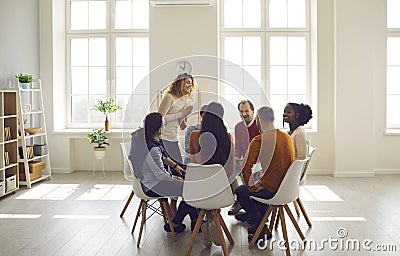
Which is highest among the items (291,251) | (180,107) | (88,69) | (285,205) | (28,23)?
(28,23)

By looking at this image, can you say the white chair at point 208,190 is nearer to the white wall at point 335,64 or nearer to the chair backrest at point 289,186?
the chair backrest at point 289,186

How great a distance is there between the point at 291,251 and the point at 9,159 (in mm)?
4464

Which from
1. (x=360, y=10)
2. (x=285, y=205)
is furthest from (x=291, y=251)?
(x=360, y=10)

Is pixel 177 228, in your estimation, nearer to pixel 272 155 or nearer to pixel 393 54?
pixel 272 155

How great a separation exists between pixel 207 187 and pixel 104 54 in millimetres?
5640

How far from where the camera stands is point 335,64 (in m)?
8.48

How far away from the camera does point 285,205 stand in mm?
4820

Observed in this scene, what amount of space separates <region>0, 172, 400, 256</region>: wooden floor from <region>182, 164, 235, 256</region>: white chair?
393 mm

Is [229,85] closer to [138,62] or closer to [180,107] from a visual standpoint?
[138,62]

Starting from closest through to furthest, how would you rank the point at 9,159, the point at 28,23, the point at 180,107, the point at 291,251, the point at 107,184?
the point at 291,251, the point at 180,107, the point at 9,159, the point at 107,184, the point at 28,23

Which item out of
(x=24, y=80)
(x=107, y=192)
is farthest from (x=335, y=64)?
(x=24, y=80)

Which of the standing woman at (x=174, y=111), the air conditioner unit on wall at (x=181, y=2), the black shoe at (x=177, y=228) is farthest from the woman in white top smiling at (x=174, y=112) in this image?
the air conditioner unit on wall at (x=181, y=2)

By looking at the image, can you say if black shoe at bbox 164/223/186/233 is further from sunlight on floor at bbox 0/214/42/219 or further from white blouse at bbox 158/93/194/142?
sunlight on floor at bbox 0/214/42/219

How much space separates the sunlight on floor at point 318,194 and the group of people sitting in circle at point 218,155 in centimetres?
168
